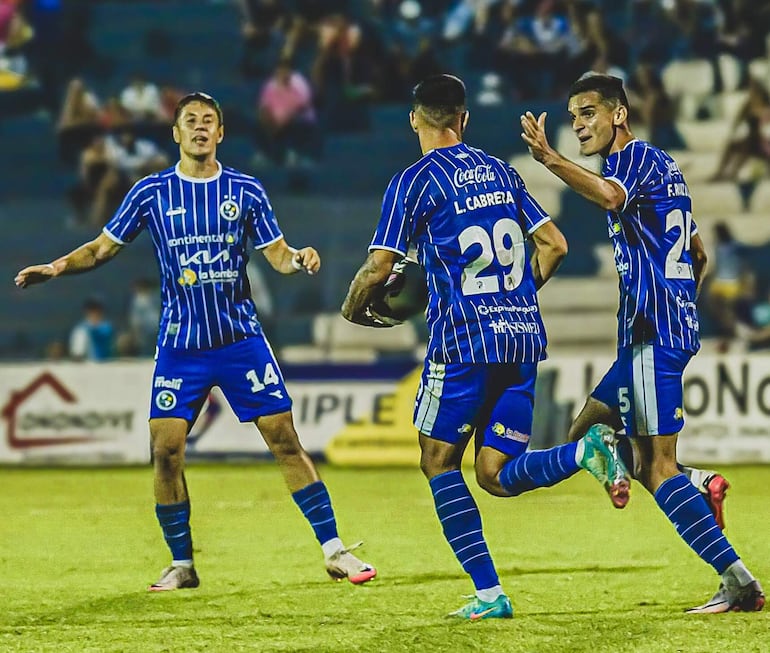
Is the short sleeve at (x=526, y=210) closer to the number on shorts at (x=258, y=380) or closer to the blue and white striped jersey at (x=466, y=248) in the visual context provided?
the blue and white striped jersey at (x=466, y=248)

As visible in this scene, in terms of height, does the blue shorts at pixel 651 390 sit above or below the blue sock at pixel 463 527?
above

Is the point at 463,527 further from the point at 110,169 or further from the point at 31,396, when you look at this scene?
the point at 110,169

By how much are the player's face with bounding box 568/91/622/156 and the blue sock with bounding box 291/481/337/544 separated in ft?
7.21

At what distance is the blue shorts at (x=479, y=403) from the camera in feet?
20.3

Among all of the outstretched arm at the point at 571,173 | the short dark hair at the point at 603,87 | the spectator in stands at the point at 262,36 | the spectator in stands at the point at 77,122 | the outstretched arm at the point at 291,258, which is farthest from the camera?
the spectator in stands at the point at 262,36

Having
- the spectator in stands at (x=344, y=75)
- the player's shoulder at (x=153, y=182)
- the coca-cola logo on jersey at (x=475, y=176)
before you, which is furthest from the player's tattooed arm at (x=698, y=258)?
the spectator in stands at (x=344, y=75)

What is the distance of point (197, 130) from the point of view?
7414mm

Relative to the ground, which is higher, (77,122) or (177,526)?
(77,122)

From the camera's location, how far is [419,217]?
6188 mm

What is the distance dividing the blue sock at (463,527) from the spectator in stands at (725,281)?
1185 centimetres

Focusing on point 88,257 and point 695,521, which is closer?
point 695,521

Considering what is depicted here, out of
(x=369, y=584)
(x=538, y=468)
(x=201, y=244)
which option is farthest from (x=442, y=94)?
(x=369, y=584)

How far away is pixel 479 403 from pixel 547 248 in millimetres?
735

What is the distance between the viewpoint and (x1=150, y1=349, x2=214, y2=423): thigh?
7.41 meters
